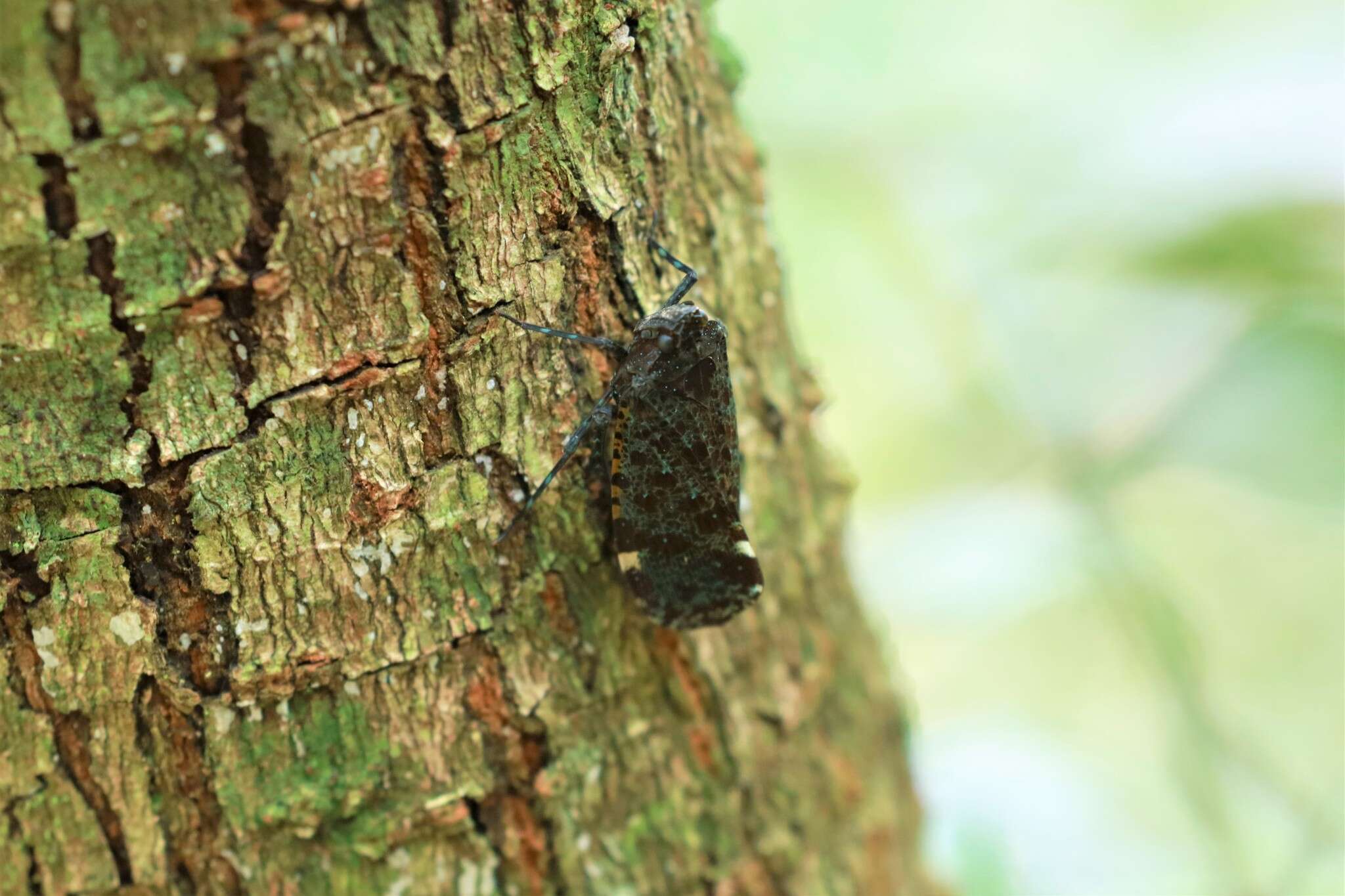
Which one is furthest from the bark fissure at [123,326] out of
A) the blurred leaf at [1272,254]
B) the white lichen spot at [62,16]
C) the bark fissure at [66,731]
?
the blurred leaf at [1272,254]

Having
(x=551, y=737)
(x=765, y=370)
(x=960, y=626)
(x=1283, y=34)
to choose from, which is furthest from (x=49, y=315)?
(x=1283, y=34)

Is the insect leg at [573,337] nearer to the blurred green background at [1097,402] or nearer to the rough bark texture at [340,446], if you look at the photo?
the rough bark texture at [340,446]

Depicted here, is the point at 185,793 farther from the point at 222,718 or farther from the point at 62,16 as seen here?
the point at 62,16

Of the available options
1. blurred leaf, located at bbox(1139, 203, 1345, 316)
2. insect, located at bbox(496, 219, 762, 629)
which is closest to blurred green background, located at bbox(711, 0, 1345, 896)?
blurred leaf, located at bbox(1139, 203, 1345, 316)

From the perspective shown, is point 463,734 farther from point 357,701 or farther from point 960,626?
point 960,626

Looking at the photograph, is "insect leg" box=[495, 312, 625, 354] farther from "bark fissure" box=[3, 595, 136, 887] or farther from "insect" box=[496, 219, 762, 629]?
"bark fissure" box=[3, 595, 136, 887]

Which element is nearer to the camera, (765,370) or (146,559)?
(146,559)
